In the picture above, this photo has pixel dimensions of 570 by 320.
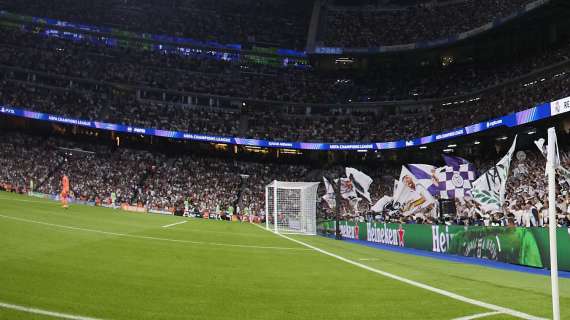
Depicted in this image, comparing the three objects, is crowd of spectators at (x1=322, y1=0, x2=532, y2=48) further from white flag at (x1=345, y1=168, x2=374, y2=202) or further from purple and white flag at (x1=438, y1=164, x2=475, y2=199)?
purple and white flag at (x1=438, y1=164, x2=475, y2=199)

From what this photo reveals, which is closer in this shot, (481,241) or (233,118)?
(481,241)

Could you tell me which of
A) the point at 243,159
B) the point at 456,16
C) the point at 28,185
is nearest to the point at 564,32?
the point at 456,16

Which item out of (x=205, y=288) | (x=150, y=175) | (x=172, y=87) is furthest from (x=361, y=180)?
(x=172, y=87)

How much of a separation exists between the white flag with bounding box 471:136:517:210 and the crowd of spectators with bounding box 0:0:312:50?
5313 cm

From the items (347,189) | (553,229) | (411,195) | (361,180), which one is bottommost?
(553,229)

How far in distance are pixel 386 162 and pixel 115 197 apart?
32668 millimetres

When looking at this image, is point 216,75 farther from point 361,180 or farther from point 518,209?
point 518,209

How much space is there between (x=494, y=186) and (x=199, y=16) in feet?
199

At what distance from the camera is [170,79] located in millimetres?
60844

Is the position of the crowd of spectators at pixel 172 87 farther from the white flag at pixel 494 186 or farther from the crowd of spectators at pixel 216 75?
the white flag at pixel 494 186

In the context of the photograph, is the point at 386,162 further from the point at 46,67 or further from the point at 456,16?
the point at 46,67

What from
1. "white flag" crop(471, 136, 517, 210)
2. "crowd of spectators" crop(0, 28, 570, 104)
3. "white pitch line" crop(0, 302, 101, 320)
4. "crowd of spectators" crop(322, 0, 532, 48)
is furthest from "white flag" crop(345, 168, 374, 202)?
"crowd of spectators" crop(322, 0, 532, 48)

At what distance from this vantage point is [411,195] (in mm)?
23953

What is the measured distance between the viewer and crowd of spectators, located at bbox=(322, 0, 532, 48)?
177 ft
